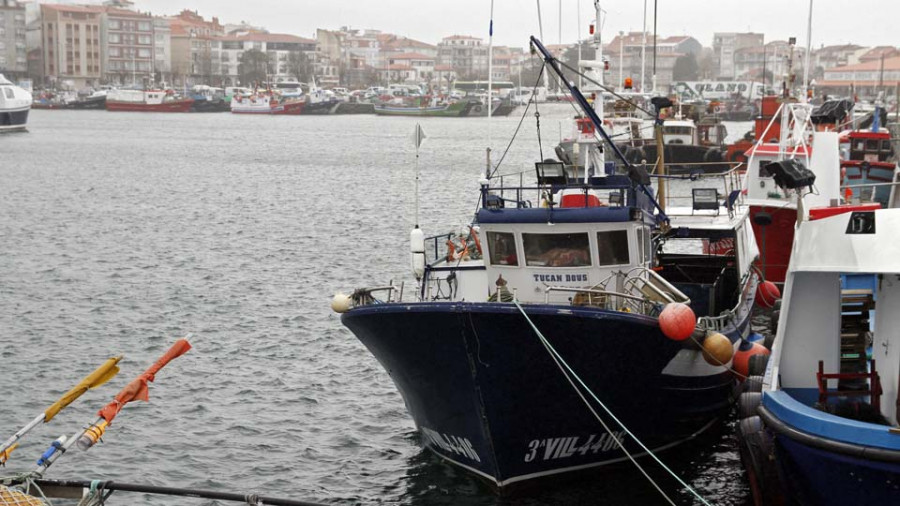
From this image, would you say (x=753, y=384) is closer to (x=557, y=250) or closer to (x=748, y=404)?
(x=748, y=404)

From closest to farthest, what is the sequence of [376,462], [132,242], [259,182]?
[376,462] < [132,242] < [259,182]

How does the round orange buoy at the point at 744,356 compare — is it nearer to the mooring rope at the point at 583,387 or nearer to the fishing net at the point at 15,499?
the mooring rope at the point at 583,387

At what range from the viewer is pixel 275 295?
120 feet

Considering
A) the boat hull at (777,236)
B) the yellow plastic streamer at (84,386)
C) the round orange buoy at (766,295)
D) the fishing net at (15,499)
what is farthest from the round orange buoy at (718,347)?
the boat hull at (777,236)

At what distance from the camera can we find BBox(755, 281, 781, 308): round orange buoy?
86.8ft

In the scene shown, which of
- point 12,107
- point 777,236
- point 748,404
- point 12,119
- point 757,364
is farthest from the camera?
point 12,119

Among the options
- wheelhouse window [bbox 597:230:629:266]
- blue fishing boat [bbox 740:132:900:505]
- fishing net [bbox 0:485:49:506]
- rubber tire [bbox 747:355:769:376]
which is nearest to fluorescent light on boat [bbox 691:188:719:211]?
rubber tire [bbox 747:355:769:376]

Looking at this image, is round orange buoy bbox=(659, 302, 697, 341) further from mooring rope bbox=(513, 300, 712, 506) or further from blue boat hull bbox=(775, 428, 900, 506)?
blue boat hull bbox=(775, 428, 900, 506)

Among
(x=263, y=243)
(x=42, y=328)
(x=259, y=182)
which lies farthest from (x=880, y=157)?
(x=259, y=182)

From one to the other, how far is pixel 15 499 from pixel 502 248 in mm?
8979

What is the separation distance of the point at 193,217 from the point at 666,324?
45390mm

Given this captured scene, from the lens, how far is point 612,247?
1861 centimetres

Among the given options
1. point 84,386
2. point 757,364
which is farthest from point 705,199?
point 84,386

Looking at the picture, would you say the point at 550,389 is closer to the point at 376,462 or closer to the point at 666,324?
the point at 666,324
